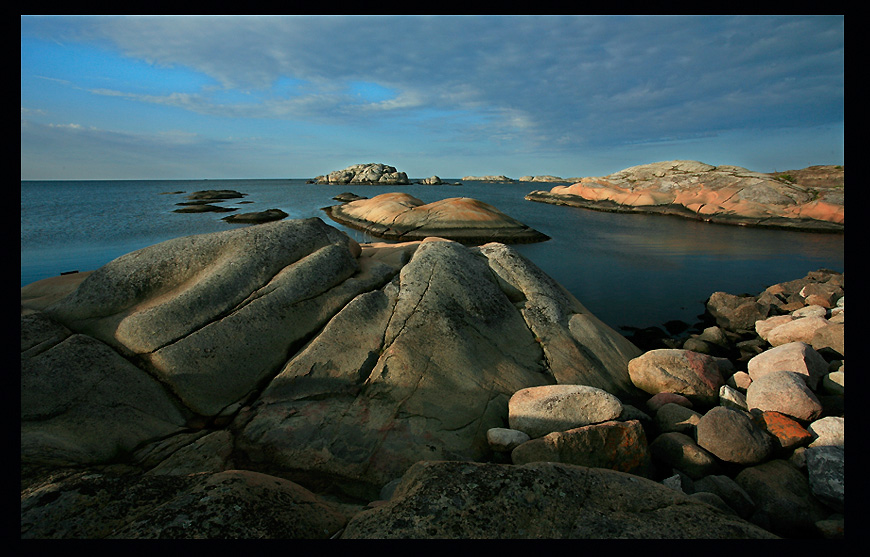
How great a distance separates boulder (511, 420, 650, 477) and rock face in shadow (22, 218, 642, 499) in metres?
0.84

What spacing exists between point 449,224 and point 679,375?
2298 cm

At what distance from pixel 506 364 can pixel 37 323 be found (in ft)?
22.9

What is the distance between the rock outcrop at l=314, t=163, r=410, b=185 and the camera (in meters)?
129

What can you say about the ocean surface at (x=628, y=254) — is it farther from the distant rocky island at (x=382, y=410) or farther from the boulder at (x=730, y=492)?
the boulder at (x=730, y=492)

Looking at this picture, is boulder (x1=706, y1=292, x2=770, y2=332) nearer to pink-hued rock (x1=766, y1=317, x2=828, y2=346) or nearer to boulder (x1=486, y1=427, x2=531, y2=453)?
pink-hued rock (x1=766, y1=317, x2=828, y2=346)

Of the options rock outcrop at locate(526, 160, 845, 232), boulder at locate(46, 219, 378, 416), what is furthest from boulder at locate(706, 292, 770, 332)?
rock outcrop at locate(526, 160, 845, 232)

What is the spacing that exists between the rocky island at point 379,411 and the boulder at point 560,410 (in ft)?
0.09

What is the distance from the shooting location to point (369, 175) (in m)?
130

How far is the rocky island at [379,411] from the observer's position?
305 cm

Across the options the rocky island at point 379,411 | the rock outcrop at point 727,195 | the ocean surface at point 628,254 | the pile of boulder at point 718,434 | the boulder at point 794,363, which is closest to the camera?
the rocky island at point 379,411

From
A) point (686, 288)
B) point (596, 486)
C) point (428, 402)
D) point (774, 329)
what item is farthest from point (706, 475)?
point (686, 288)

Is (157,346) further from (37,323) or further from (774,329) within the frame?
(774,329)

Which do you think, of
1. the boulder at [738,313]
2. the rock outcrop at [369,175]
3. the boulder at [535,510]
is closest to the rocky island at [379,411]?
the boulder at [535,510]

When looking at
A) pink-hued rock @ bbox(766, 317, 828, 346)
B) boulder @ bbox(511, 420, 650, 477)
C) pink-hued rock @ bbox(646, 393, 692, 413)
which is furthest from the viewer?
pink-hued rock @ bbox(766, 317, 828, 346)
